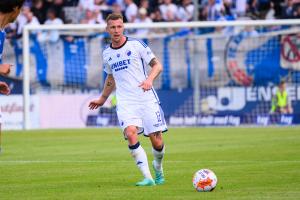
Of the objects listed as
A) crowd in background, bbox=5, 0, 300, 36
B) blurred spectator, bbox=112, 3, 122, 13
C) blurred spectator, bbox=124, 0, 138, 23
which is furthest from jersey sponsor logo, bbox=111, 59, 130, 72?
blurred spectator, bbox=112, 3, 122, 13

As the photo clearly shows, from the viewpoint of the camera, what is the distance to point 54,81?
3366cm

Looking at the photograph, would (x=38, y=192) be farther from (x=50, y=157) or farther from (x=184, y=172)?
(x=50, y=157)

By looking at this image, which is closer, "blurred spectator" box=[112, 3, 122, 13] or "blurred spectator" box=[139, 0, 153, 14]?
"blurred spectator" box=[139, 0, 153, 14]

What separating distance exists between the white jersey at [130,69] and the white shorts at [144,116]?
10cm

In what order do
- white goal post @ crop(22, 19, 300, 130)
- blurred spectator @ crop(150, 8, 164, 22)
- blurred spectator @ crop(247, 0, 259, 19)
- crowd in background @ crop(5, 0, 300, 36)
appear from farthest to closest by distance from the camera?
blurred spectator @ crop(150, 8, 164, 22), blurred spectator @ crop(247, 0, 259, 19), crowd in background @ crop(5, 0, 300, 36), white goal post @ crop(22, 19, 300, 130)

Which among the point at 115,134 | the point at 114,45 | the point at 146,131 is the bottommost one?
the point at 115,134

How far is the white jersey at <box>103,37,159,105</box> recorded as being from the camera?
47.5 ft

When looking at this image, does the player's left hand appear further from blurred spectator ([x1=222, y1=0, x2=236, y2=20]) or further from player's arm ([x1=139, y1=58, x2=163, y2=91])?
blurred spectator ([x1=222, y1=0, x2=236, y2=20])

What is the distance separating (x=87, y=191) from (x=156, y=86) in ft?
67.0

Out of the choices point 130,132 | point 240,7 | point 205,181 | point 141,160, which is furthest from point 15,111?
point 205,181

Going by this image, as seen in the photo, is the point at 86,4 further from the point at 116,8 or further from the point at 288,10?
the point at 288,10

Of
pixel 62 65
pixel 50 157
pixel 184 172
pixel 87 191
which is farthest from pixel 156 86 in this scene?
pixel 87 191

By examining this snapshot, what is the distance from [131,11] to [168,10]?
1.43 metres

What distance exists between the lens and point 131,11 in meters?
36.5
